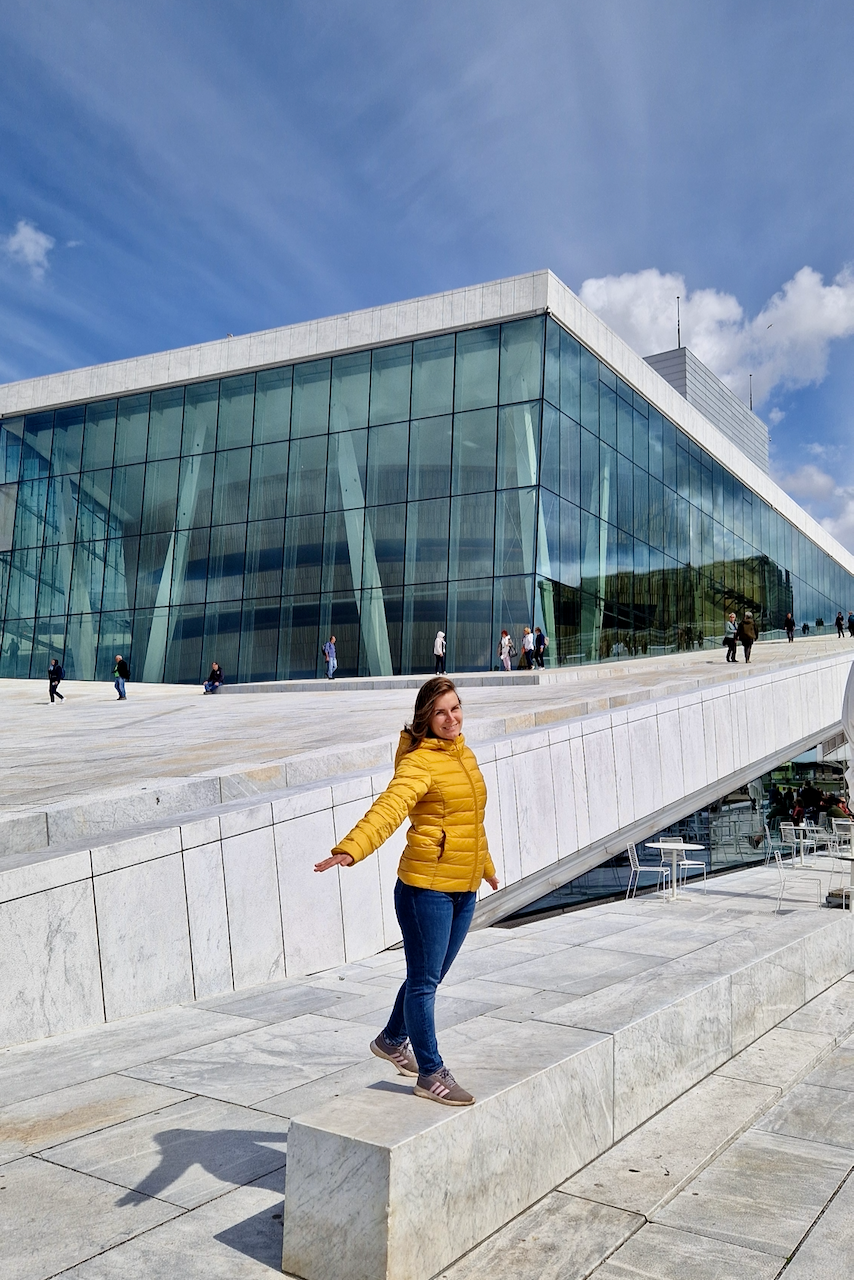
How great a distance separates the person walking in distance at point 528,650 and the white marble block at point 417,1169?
24.6 metres

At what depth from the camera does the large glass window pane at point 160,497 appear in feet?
121

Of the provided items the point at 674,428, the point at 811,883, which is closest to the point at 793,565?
the point at 674,428

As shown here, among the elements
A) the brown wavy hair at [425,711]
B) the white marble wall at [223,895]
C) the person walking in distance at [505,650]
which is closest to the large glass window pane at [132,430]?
the person walking in distance at [505,650]

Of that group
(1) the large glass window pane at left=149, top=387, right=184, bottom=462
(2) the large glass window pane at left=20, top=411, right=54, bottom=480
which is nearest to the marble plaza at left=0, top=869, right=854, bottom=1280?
(1) the large glass window pane at left=149, top=387, right=184, bottom=462

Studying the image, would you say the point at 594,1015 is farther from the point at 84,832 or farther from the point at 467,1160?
the point at 84,832

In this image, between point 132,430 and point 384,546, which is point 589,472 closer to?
point 384,546

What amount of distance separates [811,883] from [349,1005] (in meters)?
10.4

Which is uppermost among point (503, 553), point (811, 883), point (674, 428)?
point (674, 428)

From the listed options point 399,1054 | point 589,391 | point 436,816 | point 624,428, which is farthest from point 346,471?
point 399,1054

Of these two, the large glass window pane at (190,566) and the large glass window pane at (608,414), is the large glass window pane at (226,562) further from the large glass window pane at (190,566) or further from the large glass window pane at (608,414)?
the large glass window pane at (608,414)

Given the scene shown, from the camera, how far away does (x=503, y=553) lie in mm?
30531

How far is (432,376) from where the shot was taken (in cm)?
3256

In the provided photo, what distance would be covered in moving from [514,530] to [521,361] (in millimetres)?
5390

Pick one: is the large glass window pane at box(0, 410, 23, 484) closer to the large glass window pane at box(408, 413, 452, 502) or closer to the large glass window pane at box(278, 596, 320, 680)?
the large glass window pane at box(278, 596, 320, 680)
